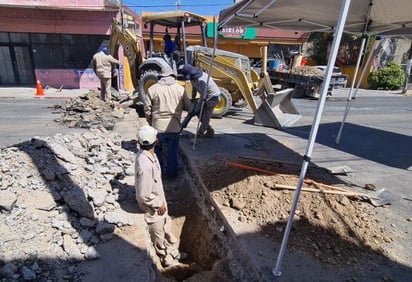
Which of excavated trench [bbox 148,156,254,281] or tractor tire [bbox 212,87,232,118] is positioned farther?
tractor tire [bbox 212,87,232,118]

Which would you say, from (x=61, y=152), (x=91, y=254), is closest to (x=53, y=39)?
(x=61, y=152)

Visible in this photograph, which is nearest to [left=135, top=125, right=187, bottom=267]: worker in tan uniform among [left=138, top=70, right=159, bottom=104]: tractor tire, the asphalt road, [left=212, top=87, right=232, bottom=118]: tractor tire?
the asphalt road

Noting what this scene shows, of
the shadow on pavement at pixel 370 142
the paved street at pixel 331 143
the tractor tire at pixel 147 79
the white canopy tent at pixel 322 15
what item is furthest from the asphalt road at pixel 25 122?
the shadow on pavement at pixel 370 142

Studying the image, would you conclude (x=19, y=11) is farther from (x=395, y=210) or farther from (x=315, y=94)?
(x=395, y=210)

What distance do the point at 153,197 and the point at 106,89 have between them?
7.48 metres

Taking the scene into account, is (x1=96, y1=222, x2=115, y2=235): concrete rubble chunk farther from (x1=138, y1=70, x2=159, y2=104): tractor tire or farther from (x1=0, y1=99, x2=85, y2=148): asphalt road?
(x1=138, y1=70, x2=159, y2=104): tractor tire

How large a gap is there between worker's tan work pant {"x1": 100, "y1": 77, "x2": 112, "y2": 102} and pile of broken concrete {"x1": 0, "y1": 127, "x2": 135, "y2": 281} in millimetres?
5159

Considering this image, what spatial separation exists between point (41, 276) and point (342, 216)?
11.2 ft

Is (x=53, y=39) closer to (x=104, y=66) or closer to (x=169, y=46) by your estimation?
(x=104, y=66)

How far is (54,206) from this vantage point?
356cm

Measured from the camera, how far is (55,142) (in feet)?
15.1

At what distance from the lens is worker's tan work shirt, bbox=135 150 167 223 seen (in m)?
3.28

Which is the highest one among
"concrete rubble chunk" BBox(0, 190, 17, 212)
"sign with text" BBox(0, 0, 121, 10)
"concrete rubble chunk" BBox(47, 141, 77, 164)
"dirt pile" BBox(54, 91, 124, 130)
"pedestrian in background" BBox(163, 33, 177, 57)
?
"sign with text" BBox(0, 0, 121, 10)

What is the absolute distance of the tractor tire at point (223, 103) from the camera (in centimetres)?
852
